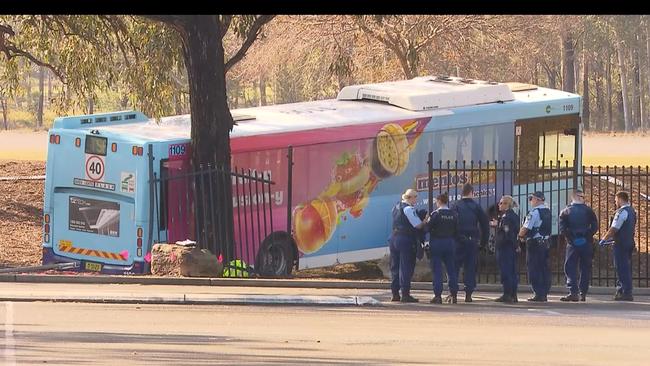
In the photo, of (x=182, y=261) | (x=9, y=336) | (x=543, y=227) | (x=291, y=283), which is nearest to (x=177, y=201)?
(x=182, y=261)

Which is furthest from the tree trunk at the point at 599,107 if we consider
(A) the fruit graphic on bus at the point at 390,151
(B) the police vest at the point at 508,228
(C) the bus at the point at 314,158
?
(B) the police vest at the point at 508,228

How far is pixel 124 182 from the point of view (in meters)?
23.0

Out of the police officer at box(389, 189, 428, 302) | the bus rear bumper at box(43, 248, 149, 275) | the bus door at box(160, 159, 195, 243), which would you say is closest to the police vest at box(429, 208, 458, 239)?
the police officer at box(389, 189, 428, 302)

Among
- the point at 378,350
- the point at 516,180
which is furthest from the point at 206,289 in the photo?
the point at 516,180

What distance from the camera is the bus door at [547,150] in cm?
2800

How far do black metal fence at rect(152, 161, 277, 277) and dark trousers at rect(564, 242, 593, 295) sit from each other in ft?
17.3

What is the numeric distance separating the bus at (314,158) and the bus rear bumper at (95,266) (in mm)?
23

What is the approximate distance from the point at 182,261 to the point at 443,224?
4.59 metres

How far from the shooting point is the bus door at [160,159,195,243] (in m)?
23.1

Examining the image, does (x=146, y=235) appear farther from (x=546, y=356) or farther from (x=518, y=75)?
(x=518, y=75)

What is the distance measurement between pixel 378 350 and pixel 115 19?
13068 millimetres

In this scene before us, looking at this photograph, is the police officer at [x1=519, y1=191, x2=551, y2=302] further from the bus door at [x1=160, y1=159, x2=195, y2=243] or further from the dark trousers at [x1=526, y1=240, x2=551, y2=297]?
the bus door at [x1=160, y1=159, x2=195, y2=243]

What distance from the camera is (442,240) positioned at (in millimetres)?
20016

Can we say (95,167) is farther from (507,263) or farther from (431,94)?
(507,263)
